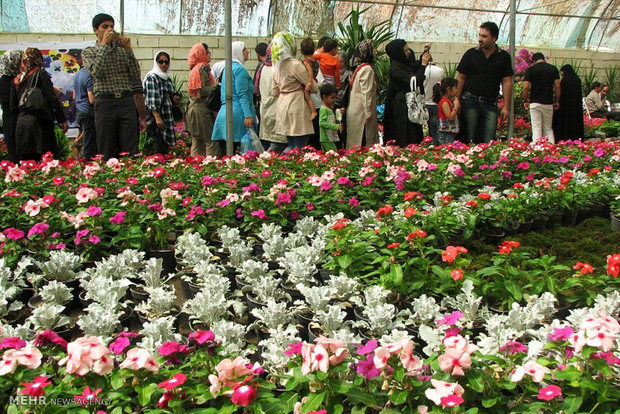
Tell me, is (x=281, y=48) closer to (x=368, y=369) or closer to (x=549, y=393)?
(x=368, y=369)

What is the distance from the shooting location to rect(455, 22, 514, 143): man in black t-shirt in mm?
7812


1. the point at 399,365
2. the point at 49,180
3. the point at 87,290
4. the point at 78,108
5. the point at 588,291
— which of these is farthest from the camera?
the point at 78,108

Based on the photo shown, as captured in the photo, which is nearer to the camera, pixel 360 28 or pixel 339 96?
pixel 339 96

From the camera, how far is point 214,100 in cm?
787

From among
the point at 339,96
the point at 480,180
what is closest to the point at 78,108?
the point at 339,96

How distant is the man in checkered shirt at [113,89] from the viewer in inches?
243

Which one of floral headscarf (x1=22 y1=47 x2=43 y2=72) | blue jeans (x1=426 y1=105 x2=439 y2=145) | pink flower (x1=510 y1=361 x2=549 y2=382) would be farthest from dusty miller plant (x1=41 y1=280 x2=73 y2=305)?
blue jeans (x1=426 y1=105 x2=439 y2=145)

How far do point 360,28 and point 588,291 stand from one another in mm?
10530

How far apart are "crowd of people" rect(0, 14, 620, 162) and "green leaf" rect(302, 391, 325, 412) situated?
16.0ft

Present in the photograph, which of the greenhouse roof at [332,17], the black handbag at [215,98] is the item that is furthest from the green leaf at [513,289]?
the greenhouse roof at [332,17]

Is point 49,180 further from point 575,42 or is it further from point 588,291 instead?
point 575,42

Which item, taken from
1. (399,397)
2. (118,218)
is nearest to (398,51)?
(118,218)

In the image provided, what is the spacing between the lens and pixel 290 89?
7.20 metres

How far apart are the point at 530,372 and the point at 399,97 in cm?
631
